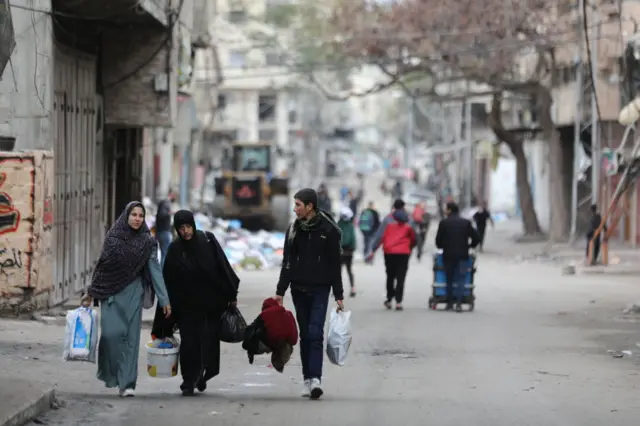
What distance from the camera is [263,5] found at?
95.9 m

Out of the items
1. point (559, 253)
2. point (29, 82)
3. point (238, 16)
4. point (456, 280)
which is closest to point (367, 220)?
point (559, 253)

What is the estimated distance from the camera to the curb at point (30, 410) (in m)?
9.29

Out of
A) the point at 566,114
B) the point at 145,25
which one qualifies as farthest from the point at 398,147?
the point at 145,25

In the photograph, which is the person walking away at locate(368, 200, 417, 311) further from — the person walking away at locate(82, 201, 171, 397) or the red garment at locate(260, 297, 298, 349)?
the person walking away at locate(82, 201, 171, 397)

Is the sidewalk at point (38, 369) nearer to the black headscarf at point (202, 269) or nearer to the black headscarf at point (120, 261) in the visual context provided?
the black headscarf at point (120, 261)

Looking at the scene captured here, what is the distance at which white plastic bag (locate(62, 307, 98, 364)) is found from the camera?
11156 millimetres

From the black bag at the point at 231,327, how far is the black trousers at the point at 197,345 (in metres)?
0.06

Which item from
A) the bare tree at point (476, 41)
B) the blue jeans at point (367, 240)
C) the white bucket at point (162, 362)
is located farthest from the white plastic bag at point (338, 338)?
the bare tree at point (476, 41)

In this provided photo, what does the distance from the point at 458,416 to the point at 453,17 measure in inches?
1391

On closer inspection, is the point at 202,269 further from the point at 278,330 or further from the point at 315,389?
the point at 315,389

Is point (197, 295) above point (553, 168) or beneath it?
beneath

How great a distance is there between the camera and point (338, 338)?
11.5m

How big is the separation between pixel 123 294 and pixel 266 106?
89441 millimetres

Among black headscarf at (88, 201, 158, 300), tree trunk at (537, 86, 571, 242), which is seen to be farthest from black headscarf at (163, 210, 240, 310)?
tree trunk at (537, 86, 571, 242)
